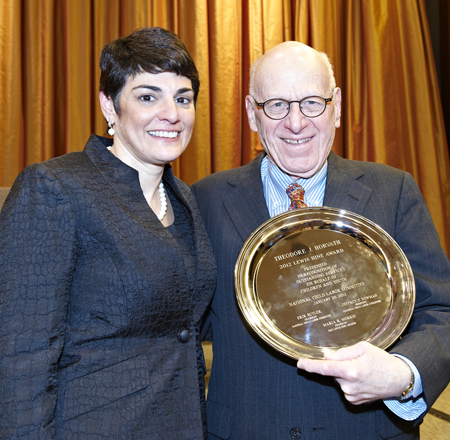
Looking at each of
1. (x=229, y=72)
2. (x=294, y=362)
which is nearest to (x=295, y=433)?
(x=294, y=362)

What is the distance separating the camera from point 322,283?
3.98ft

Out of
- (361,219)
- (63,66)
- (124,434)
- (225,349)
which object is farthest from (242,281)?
(63,66)

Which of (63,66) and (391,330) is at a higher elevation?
(63,66)

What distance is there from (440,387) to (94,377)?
0.91 meters

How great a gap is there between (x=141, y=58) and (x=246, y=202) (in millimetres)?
544

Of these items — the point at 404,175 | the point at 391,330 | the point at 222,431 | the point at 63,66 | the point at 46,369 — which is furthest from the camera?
the point at 63,66

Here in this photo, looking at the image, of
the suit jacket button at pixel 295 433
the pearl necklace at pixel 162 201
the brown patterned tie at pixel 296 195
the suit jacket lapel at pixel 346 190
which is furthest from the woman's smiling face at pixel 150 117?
the suit jacket button at pixel 295 433

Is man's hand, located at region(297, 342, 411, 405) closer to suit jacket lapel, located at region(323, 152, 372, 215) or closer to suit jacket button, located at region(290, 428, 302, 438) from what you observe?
suit jacket button, located at region(290, 428, 302, 438)

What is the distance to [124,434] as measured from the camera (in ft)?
3.59

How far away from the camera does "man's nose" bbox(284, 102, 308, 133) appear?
56.8 inches

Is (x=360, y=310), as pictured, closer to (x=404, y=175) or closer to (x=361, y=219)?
(x=361, y=219)

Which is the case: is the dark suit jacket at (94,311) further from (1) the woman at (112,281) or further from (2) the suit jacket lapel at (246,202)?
(2) the suit jacket lapel at (246,202)

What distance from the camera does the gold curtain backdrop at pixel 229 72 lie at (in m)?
2.48

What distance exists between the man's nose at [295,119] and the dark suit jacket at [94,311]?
0.52 meters
